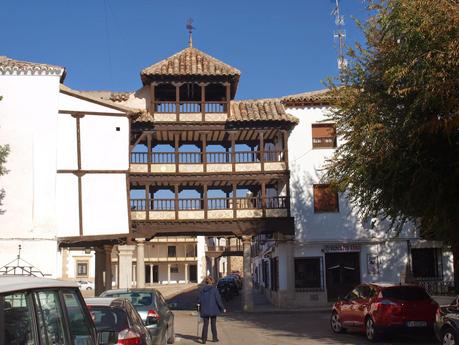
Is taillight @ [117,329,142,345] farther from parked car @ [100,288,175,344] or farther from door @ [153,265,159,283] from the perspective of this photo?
door @ [153,265,159,283]

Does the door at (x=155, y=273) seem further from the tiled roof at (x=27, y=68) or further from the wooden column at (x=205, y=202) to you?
the tiled roof at (x=27, y=68)

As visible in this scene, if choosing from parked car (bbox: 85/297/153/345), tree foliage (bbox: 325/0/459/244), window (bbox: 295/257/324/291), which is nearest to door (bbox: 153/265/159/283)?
window (bbox: 295/257/324/291)

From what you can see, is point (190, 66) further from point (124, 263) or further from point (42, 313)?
point (42, 313)

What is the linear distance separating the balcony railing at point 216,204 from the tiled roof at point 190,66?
6.65m

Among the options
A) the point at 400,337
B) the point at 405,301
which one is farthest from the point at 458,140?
the point at 400,337

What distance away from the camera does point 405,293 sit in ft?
52.1

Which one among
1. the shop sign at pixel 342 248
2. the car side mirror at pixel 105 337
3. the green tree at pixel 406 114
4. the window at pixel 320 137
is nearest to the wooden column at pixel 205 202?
the window at pixel 320 137

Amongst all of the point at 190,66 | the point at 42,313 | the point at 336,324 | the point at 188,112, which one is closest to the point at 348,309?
the point at 336,324

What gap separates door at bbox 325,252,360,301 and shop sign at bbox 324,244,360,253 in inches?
13.0

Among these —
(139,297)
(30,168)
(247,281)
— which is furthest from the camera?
(247,281)

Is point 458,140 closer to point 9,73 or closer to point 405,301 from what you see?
point 405,301

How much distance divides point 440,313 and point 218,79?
22122 millimetres

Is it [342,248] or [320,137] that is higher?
[320,137]

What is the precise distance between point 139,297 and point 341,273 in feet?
70.3
